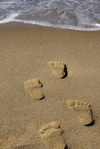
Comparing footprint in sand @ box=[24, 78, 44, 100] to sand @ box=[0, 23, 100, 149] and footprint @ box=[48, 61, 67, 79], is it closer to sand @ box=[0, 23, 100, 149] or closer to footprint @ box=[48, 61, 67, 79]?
sand @ box=[0, 23, 100, 149]

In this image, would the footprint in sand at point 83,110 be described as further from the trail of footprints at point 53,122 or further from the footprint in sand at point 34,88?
the footprint in sand at point 34,88

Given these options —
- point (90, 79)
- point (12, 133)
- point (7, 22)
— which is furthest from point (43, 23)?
point (12, 133)

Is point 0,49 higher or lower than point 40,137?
higher

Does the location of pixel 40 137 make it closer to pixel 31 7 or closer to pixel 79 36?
pixel 79 36

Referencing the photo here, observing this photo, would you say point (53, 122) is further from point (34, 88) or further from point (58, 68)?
point (58, 68)

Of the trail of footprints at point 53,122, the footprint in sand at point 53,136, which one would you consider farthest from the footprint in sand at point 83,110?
the footprint in sand at point 53,136

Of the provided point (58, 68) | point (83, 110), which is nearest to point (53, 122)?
point (83, 110)
